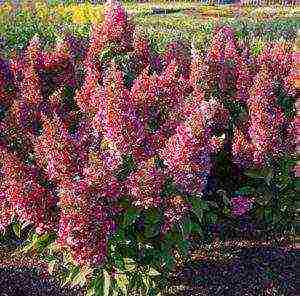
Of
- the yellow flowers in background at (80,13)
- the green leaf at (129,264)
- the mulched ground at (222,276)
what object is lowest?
the yellow flowers in background at (80,13)

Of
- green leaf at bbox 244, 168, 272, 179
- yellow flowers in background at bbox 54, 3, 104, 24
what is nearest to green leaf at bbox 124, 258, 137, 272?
green leaf at bbox 244, 168, 272, 179

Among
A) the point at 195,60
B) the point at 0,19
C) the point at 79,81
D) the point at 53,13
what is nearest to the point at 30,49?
the point at 79,81

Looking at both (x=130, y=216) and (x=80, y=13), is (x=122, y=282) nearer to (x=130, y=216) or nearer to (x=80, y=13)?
(x=130, y=216)

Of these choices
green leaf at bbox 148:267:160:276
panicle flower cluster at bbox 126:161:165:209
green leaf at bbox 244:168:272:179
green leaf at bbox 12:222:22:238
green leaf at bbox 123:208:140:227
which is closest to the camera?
panicle flower cluster at bbox 126:161:165:209

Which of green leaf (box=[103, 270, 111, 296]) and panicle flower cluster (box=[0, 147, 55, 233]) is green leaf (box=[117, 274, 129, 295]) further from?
panicle flower cluster (box=[0, 147, 55, 233])

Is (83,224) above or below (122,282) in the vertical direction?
above

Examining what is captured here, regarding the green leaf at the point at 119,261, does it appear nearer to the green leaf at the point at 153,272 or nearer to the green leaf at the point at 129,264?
the green leaf at the point at 129,264

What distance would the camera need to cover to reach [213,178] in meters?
5.16

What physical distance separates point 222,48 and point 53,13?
10814mm

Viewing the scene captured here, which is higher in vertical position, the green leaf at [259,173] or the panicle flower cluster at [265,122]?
the panicle flower cluster at [265,122]

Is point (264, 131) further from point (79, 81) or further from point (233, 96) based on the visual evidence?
point (79, 81)

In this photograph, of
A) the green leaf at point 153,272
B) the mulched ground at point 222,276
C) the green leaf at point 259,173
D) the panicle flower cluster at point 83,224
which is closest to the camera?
the panicle flower cluster at point 83,224

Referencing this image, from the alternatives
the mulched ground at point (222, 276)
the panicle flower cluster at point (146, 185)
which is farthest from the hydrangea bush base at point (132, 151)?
the mulched ground at point (222, 276)

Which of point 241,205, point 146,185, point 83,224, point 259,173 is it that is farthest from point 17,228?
point 259,173
